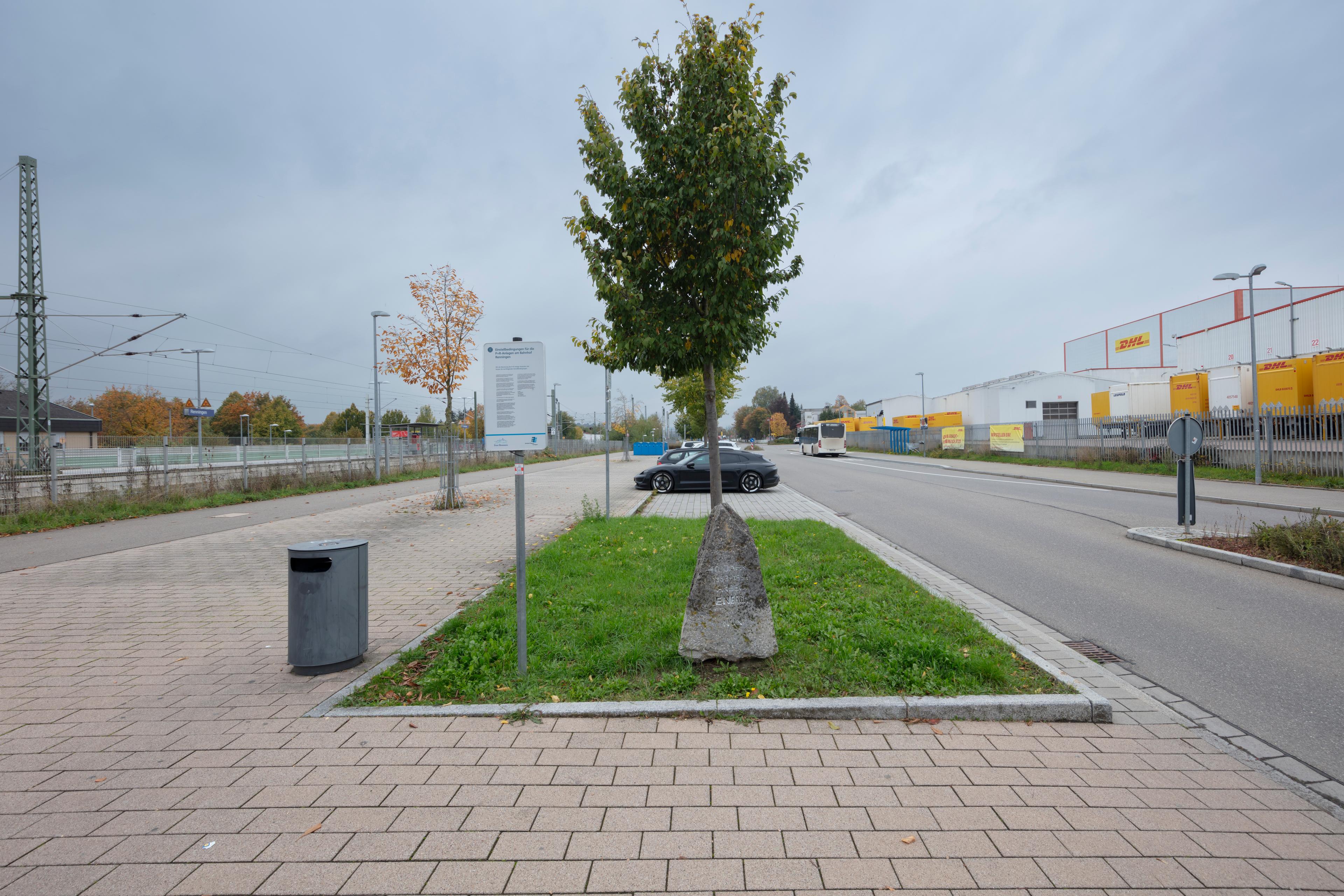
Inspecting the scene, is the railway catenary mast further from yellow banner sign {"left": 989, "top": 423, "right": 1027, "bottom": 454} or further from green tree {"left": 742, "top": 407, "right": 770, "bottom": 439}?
green tree {"left": 742, "top": 407, "right": 770, "bottom": 439}

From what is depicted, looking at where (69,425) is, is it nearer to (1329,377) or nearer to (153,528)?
(153,528)

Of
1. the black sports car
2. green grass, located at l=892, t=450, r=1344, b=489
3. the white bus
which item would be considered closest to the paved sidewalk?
the black sports car

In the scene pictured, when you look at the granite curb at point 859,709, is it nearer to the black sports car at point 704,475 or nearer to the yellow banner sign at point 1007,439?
the black sports car at point 704,475

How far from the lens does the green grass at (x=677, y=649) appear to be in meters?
4.08

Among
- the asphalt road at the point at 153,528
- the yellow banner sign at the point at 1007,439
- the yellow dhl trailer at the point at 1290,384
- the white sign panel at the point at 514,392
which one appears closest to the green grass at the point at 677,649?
the white sign panel at the point at 514,392

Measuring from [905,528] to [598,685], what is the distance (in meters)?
8.72

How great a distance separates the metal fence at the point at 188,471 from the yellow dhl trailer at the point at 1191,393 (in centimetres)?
2530

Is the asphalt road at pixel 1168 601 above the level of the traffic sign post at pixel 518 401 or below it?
below

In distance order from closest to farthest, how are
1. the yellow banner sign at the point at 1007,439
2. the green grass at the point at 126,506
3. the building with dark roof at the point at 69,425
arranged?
the green grass at the point at 126,506, the yellow banner sign at the point at 1007,439, the building with dark roof at the point at 69,425

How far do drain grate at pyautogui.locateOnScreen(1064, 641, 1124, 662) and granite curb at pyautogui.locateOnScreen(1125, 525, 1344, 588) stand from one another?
3846mm

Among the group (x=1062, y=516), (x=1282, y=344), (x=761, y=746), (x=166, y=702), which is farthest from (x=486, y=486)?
(x=1282, y=344)

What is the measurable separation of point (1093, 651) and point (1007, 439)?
3232 cm

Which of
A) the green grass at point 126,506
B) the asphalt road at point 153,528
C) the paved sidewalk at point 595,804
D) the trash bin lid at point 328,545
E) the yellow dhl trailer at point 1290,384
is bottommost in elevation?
the paved sidewalk at point 595,804

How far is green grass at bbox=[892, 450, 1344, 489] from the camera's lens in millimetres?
16719
